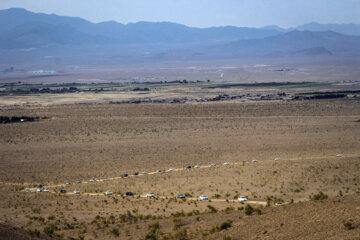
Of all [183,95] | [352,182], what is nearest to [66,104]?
[183,95]

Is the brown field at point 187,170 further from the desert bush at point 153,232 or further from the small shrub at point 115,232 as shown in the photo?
the desert bush at point 153,232

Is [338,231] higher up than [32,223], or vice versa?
[338,231]

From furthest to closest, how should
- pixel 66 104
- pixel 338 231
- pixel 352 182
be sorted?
pixel 66 104 < pixel 352 182 < pixel 338 231

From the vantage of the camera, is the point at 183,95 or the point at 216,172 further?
the point at 183,95

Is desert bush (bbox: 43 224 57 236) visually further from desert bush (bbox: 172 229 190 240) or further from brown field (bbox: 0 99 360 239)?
desert bush (bbox: 172 229 190 240)

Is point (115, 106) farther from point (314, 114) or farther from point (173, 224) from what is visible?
point (173, 224)

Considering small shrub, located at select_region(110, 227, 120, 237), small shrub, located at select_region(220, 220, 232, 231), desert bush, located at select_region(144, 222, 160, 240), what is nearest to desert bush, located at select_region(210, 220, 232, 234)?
small shrub, located at select_region(220, 220, 232, 231)

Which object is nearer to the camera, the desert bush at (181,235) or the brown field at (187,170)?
the desert bush at (181,235)

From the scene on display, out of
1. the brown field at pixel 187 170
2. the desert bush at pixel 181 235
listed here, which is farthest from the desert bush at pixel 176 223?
the desert bush at pixel 181 235
